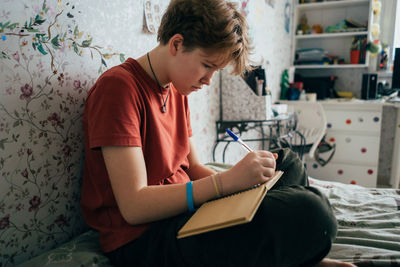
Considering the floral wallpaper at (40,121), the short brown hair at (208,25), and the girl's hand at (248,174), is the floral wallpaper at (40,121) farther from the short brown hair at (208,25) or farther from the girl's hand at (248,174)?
the girl's hand at (248,174)

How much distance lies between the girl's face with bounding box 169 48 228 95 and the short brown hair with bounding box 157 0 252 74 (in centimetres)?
2

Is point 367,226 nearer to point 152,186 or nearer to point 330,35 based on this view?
point 152,186

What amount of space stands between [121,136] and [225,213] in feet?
0.94

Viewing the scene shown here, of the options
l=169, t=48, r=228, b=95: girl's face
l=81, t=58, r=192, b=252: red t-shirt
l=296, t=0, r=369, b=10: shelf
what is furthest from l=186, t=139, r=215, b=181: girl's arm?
l=296, t=0, r=369, b=10: shelf

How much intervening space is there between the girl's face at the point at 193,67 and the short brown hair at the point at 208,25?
2 centimetres

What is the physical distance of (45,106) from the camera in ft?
2.64

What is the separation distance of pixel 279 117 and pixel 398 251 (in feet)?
3.88

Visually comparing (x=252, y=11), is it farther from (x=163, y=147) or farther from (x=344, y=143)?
(x=163, y=147)

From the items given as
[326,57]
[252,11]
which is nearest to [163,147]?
[252,11]

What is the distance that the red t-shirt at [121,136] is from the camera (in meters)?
0.70

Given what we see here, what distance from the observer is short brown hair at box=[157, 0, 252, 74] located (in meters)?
0.74

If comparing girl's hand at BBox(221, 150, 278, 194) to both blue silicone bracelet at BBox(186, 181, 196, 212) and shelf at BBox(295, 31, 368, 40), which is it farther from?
shelf at BBox(295, 31, 368, 40)

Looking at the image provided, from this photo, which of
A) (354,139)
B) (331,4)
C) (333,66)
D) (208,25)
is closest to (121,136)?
(208,25)

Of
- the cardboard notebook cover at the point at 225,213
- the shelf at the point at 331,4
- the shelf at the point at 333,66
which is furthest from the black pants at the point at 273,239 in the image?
the shelf at the point at 331,4
